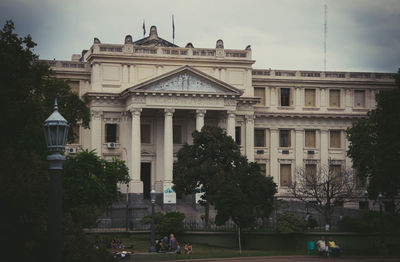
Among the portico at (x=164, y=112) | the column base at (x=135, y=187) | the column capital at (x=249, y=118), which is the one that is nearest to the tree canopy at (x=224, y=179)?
the column base at (x=135, y=187)

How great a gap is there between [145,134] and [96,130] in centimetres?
492

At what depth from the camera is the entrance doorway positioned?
7200 cm

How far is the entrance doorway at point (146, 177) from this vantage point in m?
72.0

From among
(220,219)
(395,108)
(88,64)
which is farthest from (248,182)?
(88,64)

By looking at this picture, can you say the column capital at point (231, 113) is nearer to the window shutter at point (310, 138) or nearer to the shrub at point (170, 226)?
the window shutter at point (310, 138)

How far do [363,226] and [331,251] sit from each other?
8.26 m

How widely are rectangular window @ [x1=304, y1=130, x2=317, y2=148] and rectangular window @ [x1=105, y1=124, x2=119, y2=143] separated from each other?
2080 cm

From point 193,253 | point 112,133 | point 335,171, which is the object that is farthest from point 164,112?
point 193,253

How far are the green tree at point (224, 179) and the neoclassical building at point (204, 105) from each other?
47.8ft

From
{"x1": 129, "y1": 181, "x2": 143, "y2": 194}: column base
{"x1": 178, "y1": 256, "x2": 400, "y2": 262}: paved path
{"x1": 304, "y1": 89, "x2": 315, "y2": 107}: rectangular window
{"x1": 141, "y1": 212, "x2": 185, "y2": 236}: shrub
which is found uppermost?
{"x1": 304, "y1": 89, "x2": 315, "y2": 107}: rectangular window

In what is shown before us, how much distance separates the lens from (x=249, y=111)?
74.4m

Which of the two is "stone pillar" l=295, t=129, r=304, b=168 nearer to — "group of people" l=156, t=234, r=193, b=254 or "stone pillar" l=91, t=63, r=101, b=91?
"stone pillar" l=91, t=63, r=101, b=91

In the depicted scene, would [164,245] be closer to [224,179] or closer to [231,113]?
[224,179]

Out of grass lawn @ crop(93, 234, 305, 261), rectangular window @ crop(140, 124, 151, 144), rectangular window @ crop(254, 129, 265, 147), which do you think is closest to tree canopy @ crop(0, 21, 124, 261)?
grass lawn @ crop(93, 234, 305, 261)
